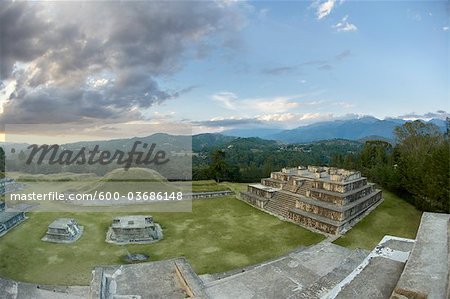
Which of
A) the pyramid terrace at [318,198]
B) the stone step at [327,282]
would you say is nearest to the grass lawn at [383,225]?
the pyramid terrace at [318,198]

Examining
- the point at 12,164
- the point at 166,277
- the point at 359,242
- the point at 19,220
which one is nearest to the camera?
the point at 166,277

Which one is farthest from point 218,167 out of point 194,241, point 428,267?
point 428,267

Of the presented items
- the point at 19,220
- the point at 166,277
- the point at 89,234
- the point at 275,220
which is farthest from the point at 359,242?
the point at 19,220

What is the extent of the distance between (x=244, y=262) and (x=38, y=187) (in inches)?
1008

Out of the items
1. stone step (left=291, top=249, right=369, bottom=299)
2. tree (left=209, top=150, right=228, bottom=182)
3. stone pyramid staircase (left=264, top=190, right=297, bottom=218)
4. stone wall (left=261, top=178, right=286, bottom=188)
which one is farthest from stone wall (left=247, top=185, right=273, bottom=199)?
stone step (left=291, top=249, right=369, bottom=299)

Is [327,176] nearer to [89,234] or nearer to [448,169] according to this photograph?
[448,169]

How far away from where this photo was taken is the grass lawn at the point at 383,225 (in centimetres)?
1686

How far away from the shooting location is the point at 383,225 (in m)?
19.2

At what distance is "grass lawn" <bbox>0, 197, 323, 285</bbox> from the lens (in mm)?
13850

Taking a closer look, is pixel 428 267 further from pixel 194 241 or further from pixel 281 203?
pixel 281 203

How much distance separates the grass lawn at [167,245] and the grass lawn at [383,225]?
1882 millimetres

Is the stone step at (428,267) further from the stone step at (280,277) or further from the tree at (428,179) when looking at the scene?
the tree at (428,179)

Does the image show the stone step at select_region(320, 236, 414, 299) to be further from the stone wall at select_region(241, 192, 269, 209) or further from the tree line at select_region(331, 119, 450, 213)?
the stone wall at select_region(241, 192, 269, 209)

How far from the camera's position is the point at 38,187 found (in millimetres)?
31344
